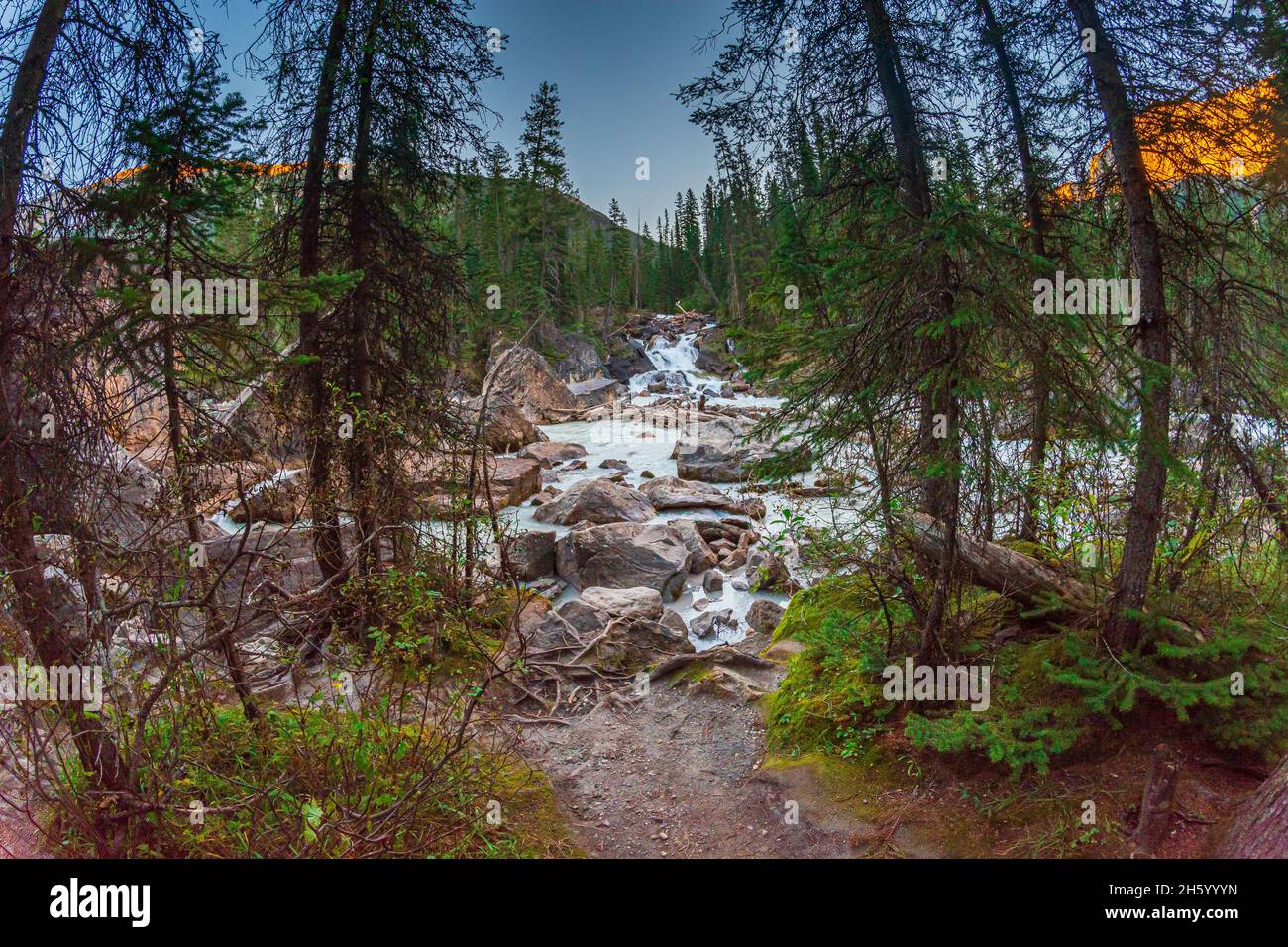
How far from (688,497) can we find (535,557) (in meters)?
5.39

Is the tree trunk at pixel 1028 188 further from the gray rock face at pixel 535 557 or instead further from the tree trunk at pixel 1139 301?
the gray rock face at pixel 535 557

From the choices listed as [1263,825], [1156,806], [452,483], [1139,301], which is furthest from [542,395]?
[1263,825]

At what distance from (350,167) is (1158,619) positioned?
8933 mm

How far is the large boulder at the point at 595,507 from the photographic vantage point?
46.6ft

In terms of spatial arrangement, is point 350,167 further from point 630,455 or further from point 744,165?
point 630,455

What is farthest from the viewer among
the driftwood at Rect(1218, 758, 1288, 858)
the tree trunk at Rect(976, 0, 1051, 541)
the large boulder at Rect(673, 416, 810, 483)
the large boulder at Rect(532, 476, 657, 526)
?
the large boulder at Rect(673, 416, 810, 483)

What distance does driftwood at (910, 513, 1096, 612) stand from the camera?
5211mm

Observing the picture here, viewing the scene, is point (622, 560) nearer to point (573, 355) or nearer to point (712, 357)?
point (573, 355)

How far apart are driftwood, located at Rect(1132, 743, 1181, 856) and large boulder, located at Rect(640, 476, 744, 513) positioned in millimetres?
11662

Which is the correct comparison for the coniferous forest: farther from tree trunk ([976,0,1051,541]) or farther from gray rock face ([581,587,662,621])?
gray rock face ([581,587,662,621])

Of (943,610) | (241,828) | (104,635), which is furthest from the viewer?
(943,610)

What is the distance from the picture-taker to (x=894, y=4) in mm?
5992

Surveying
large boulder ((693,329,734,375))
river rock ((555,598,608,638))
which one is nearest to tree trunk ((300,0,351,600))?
river rock ((555,598,608,638))
